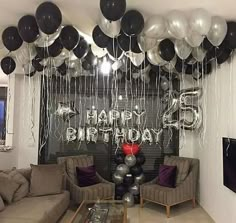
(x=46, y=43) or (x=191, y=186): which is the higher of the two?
(x=46, y=43)

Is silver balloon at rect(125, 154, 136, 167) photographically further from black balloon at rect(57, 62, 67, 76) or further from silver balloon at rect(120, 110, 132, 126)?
black balloon at rect(57, 62, 67, 76)

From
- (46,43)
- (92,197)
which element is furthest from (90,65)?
(92,197)

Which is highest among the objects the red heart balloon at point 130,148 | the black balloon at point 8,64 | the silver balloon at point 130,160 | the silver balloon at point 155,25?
the silver balloon at point 155,25

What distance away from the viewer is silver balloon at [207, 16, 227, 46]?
2.62m

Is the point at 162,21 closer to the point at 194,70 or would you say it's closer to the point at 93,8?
the point at 93,8

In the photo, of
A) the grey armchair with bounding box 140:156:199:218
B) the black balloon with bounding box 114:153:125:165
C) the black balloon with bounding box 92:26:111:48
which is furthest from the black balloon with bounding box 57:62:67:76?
the grey armchair with bounding box 140:156:199:218

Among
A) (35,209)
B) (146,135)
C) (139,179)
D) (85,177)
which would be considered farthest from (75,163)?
(35,209)

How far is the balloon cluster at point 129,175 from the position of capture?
4.82 m

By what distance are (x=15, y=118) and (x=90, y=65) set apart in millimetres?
2091

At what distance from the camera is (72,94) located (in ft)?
17.7

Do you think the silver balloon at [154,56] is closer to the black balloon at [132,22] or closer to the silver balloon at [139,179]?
the black balloon at [132,22]

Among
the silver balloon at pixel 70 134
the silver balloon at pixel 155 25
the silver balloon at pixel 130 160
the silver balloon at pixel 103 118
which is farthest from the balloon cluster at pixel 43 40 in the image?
the silver balloon at pixel 130 160

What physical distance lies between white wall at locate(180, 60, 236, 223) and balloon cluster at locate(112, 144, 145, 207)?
1.09 meters

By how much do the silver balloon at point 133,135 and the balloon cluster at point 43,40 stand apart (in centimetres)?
166
